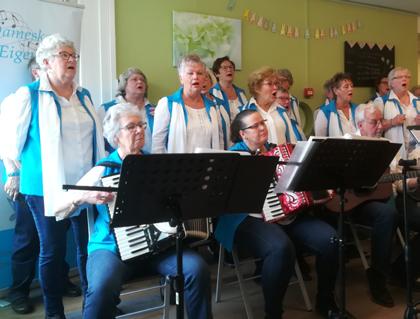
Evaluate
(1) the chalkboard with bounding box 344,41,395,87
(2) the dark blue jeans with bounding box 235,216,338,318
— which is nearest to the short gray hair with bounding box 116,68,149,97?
(2) the dark blue jeans with bounding box 235,216,338,318

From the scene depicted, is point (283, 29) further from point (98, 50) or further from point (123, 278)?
point (123, 278)

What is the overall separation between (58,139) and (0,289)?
1.37 m

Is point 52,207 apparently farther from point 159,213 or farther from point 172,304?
point 172,304

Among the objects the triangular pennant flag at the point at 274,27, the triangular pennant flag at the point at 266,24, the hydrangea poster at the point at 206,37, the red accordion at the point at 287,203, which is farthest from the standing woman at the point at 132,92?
the triangular pennant flag at the point at 274,27

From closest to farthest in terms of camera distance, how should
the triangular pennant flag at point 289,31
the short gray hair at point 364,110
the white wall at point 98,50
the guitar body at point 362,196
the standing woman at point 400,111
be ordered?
1. the guitar body at point 362,196
2. the short gray hair at point 364,110
3. the white wall at point 98,50
4. the standing woman at point 400,111
5. the triangular pennant flag at point 289,31

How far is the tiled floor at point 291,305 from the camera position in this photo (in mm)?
2588

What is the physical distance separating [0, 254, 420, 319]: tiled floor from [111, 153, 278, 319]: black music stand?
3.68 ft

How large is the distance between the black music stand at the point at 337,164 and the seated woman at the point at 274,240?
0.25 m

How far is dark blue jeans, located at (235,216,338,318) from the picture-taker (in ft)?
7.34

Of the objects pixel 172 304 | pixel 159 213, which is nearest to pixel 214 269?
pixel 172 304

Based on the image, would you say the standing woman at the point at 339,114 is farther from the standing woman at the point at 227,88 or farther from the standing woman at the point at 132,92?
the standing woman at the point at 132,92

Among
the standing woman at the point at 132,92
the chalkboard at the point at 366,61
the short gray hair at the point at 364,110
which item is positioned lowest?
the short gray hair at the point at 364,110

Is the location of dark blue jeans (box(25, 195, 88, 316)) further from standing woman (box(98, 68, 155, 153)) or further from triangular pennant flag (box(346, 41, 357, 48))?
triangular pennant flag (box(346, 41, 357, 48))

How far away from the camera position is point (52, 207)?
2141mm
